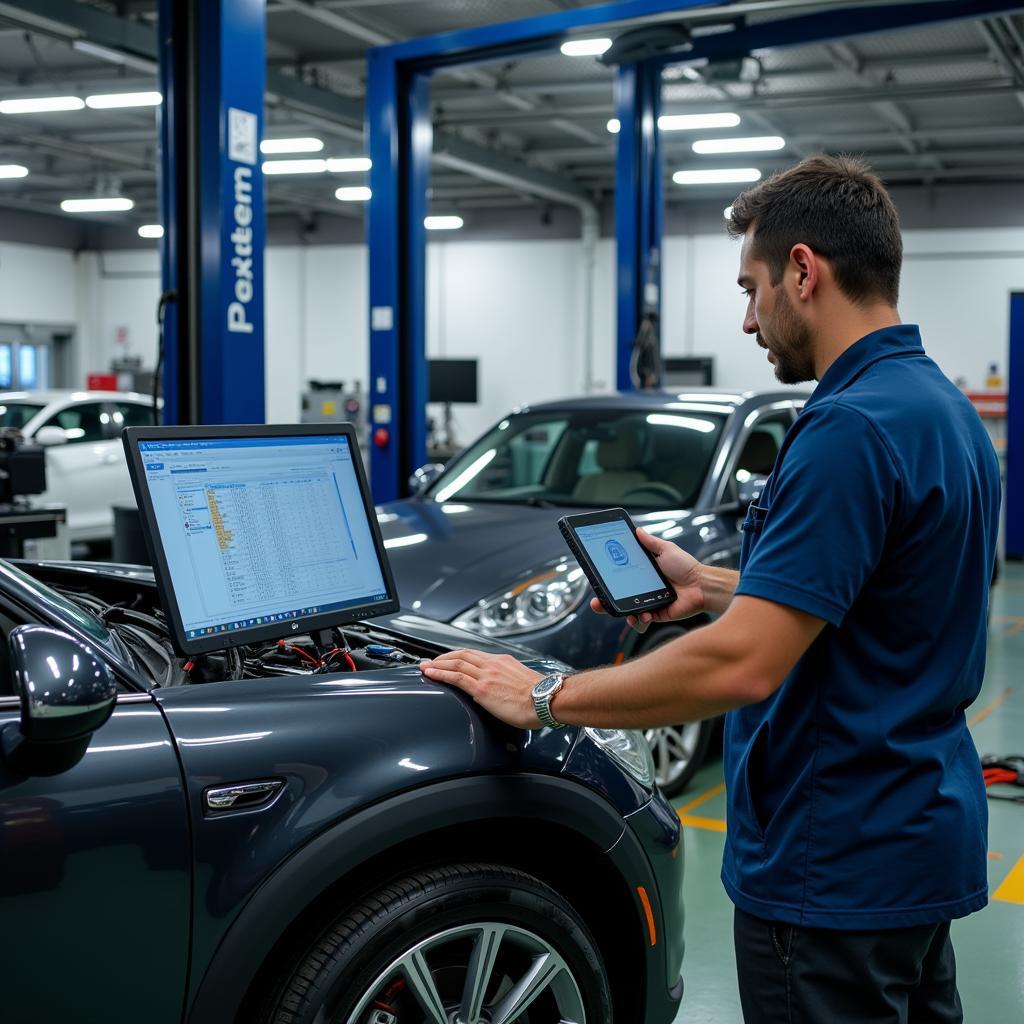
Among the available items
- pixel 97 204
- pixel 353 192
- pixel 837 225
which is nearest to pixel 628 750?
pixel 837 225

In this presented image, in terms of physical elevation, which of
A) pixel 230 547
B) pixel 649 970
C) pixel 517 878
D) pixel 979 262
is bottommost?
pixel 649 970

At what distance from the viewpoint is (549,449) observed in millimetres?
5910

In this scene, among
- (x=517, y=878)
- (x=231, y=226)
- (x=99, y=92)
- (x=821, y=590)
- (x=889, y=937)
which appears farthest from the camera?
(x=99, y=92)

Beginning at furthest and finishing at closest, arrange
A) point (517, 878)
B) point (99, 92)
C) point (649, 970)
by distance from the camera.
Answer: point (99, 92) < point (649, 970) < point (517, 878)

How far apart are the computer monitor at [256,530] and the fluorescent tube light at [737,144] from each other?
13287mm

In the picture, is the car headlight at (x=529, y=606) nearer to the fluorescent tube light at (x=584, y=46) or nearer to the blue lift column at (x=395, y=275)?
the blue lift column at (x=395, y=275)

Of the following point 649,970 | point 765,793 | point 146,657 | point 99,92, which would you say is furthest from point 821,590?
point 99,92

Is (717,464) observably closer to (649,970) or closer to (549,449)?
(549,449)

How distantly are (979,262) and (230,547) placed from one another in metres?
16.7

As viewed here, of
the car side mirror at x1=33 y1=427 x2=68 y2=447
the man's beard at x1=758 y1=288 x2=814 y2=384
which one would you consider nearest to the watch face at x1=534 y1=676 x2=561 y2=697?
the man's beard at x1=758 y1=288 x2=814 y2=384

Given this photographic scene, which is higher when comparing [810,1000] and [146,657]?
[146,657]

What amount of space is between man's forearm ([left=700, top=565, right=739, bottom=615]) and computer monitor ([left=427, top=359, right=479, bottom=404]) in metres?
17.1

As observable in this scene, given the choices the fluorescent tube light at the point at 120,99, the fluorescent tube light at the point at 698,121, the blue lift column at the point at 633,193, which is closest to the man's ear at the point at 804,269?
the blue lift column at the point at 633,193

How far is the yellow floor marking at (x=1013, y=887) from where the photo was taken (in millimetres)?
3974
